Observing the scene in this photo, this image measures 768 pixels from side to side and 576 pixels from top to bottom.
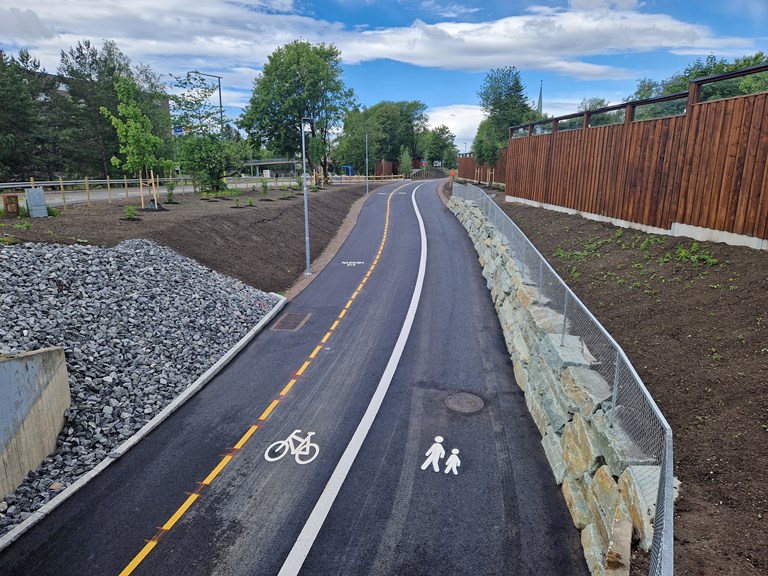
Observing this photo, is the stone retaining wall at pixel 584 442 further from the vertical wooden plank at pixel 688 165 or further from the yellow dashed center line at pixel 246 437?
the yellow dashed center line at pixel 246 437

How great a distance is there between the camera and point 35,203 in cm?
2116

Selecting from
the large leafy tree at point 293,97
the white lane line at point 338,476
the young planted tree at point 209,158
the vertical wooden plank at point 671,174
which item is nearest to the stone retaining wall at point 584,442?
the white lane line at point 338,476

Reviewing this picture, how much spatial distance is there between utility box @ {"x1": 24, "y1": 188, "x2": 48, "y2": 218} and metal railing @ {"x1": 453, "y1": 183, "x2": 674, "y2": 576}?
69.5 feet

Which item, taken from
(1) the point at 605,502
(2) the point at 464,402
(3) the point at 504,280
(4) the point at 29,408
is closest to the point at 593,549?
(1) the point at 605,502

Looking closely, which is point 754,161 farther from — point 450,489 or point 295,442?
point 295,442

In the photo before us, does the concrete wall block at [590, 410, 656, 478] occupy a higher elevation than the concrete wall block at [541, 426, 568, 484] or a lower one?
higher

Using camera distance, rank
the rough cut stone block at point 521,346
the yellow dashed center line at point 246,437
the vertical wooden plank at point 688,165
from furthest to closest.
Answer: the vertical wooden plank at point 688,165 → the rough cut stone block at point 521,346 → the yellow dashed center line at point 246,437

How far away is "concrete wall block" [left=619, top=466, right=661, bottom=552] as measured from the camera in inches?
222

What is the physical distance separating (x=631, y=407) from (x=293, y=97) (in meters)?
55.8

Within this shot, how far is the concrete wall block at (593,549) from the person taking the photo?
6.50 m

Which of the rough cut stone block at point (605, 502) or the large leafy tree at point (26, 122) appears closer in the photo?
the rough cut stone block at point (605, 502)

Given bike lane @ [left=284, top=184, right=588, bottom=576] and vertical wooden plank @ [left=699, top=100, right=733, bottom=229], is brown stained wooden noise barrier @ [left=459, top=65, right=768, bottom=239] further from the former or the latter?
bike lane @ [left=284, top=184, right=588, bottom=576]

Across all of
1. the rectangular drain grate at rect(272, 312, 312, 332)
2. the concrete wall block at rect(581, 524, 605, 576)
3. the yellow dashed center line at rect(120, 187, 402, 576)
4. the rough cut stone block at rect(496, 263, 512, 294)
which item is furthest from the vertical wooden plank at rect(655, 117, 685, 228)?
the rectangular drain grate at rect(272, 312, 312, 332)

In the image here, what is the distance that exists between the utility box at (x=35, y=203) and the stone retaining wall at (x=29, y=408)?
14377mm
